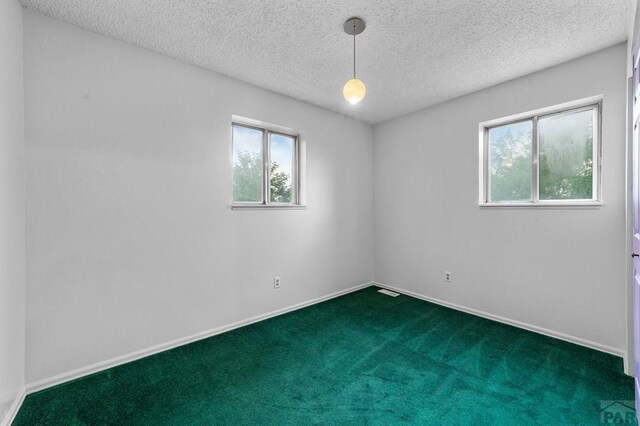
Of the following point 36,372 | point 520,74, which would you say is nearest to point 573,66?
point 520,74

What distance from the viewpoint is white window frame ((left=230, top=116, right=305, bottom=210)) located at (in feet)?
10.6

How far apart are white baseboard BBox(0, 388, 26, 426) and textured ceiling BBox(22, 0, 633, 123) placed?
270 cm

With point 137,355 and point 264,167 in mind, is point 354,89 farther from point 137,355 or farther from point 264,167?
point 137,355

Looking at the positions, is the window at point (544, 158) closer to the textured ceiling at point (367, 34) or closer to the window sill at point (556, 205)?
the window sill at point (556, 205)

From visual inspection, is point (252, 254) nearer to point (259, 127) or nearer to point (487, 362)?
point (259, 127)

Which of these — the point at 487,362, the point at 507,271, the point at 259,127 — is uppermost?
the point at 259,127

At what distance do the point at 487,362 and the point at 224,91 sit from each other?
11.8 ft

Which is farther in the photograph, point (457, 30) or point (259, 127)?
point (259, 127)

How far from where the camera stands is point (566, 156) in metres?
2.86

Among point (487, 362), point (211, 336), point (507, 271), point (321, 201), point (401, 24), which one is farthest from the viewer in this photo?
point (321, 201)

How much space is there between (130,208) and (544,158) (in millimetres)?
4120

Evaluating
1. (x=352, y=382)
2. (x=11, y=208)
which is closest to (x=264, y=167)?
(x=11, y=208)

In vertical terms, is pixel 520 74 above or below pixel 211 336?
above

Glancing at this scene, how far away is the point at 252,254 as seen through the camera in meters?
3.21
